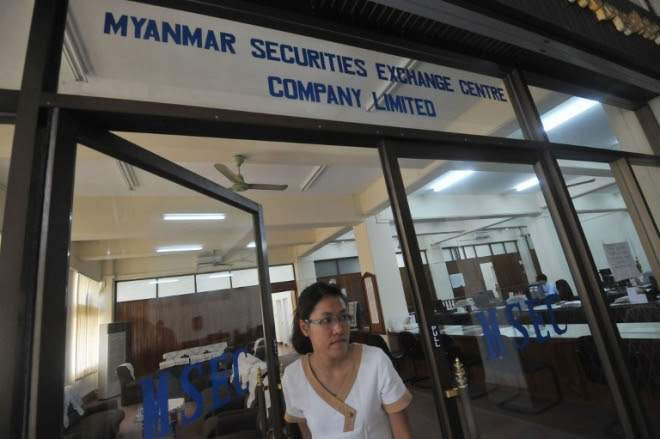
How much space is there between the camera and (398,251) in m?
2.40

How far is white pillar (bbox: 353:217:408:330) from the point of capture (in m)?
5.70

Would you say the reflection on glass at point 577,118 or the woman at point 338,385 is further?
the reflection on glass at point 577,118

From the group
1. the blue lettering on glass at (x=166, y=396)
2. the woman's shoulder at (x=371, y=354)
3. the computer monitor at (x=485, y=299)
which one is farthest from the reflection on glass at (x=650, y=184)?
the blue lettering on glass at (x=166, y=396)

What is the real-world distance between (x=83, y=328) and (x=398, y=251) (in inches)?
74.7

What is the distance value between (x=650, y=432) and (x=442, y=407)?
1108 millimetres

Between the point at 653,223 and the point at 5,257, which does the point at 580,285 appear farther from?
the point at 5,257

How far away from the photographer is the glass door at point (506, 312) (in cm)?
130

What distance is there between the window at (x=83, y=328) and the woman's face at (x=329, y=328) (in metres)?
0.73

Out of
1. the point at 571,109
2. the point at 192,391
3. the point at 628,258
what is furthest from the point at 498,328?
the point at 571,109

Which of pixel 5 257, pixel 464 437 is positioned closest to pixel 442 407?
pixel 464 437

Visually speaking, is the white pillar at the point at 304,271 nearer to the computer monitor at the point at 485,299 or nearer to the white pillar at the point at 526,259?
the white pillar at the point at 526,259

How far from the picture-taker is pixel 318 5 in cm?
139

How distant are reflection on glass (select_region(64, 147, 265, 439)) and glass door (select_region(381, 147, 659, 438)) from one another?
101 centimetres

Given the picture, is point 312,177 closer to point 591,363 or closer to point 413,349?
point 413,349
